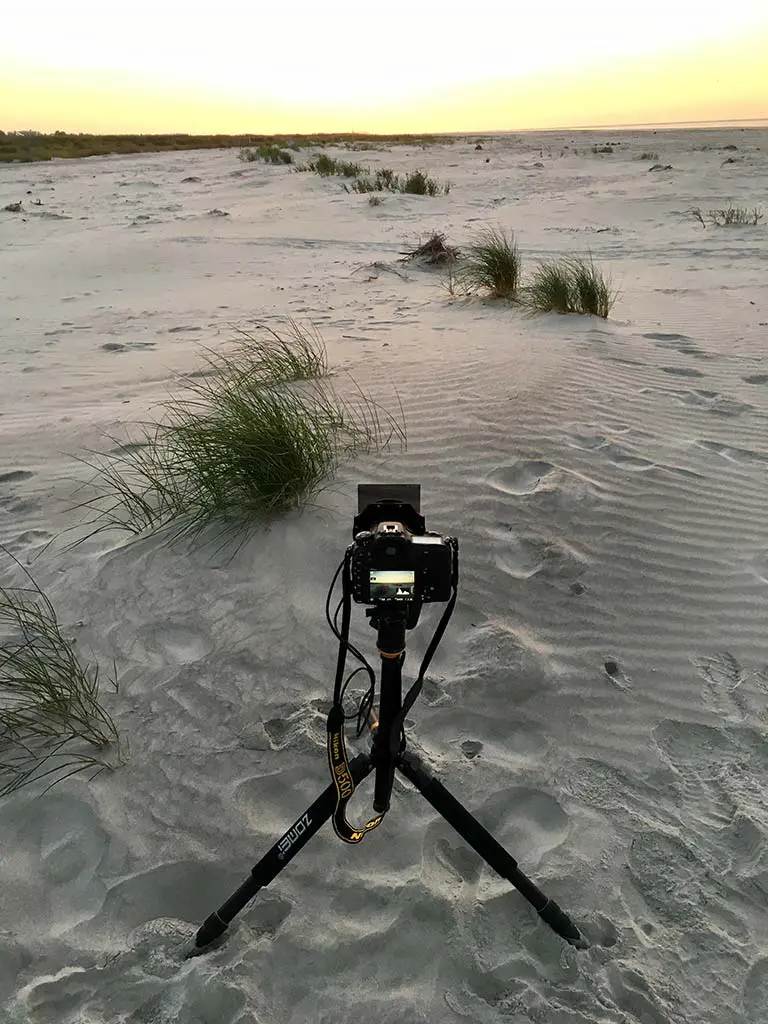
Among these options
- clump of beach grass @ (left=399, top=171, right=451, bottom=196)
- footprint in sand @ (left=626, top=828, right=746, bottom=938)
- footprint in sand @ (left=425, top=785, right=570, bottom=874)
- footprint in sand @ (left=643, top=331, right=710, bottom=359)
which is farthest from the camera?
clump of beach grass @ (left=399, top=171, right=451, bottom=196)

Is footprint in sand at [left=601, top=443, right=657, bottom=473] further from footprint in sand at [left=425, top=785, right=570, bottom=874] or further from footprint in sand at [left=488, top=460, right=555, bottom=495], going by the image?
footprint in sand at [left=425, top=785, right=570, bottom=874]

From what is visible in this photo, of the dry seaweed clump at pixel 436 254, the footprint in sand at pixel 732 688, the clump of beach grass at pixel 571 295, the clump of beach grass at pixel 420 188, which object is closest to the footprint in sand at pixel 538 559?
the footprint in sand at pixel 732 688

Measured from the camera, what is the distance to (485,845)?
1573 millimetres

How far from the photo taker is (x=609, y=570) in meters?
2.96

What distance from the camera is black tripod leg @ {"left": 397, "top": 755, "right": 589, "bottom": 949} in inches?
58.6

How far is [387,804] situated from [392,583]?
556 mm

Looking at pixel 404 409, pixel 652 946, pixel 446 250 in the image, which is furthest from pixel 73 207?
pixel 652 946

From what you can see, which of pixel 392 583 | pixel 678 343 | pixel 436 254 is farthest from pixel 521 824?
pixel 436 254

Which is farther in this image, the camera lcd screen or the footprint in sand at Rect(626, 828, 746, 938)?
the footprint in sand at Rect(626, 828, 746, 938)

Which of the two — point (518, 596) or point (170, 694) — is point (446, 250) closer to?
point (518, 596)

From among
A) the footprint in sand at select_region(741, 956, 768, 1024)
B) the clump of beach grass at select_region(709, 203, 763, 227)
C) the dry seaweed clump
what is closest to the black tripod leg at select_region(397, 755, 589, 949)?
the footprint in sand at select_region(741, 956, 768, 1024)

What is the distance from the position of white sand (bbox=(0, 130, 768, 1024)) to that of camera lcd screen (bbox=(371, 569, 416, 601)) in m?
0.99

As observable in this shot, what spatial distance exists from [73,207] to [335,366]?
1131 cm

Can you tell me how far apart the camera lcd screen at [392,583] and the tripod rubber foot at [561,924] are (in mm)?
907
